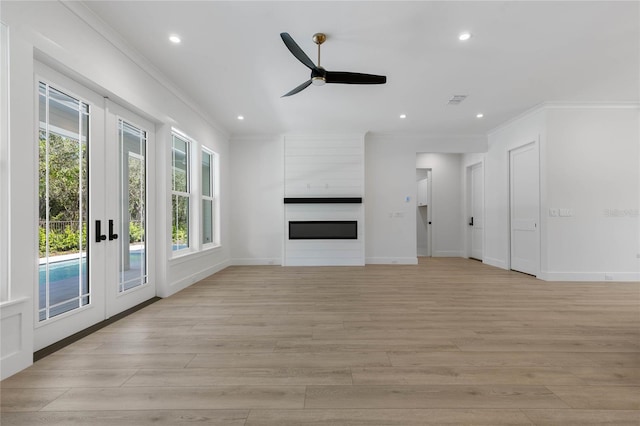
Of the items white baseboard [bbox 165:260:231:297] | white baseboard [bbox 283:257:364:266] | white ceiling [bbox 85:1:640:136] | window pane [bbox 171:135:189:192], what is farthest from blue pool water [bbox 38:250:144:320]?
white baseboard [bbox 283:257:364:266]

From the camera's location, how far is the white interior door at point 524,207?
196 inches

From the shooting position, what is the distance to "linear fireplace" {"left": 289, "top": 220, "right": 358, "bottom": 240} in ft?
20.2

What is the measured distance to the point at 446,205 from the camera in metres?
7.68

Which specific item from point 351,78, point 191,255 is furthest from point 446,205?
point 191,255

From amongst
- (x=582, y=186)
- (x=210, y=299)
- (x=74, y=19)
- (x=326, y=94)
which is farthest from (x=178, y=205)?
(x=582, y=186)

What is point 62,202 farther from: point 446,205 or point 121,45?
point 446,205

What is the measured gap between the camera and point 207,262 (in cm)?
518

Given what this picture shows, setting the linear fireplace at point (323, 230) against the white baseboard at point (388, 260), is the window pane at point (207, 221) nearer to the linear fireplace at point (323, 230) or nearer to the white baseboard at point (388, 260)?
the linear fireplace at point (323, 230)

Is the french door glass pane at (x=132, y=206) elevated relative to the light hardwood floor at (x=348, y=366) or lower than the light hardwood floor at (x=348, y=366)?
elevated

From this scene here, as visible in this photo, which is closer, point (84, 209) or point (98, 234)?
point (84, 209)

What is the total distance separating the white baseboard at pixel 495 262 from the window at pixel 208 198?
5.82 metres

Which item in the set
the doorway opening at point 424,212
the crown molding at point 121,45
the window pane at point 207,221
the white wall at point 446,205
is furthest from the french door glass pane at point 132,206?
the doorway opening at point 424,212

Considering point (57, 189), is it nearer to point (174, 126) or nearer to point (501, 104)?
point (174, 126)

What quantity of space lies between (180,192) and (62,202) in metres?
2.06
